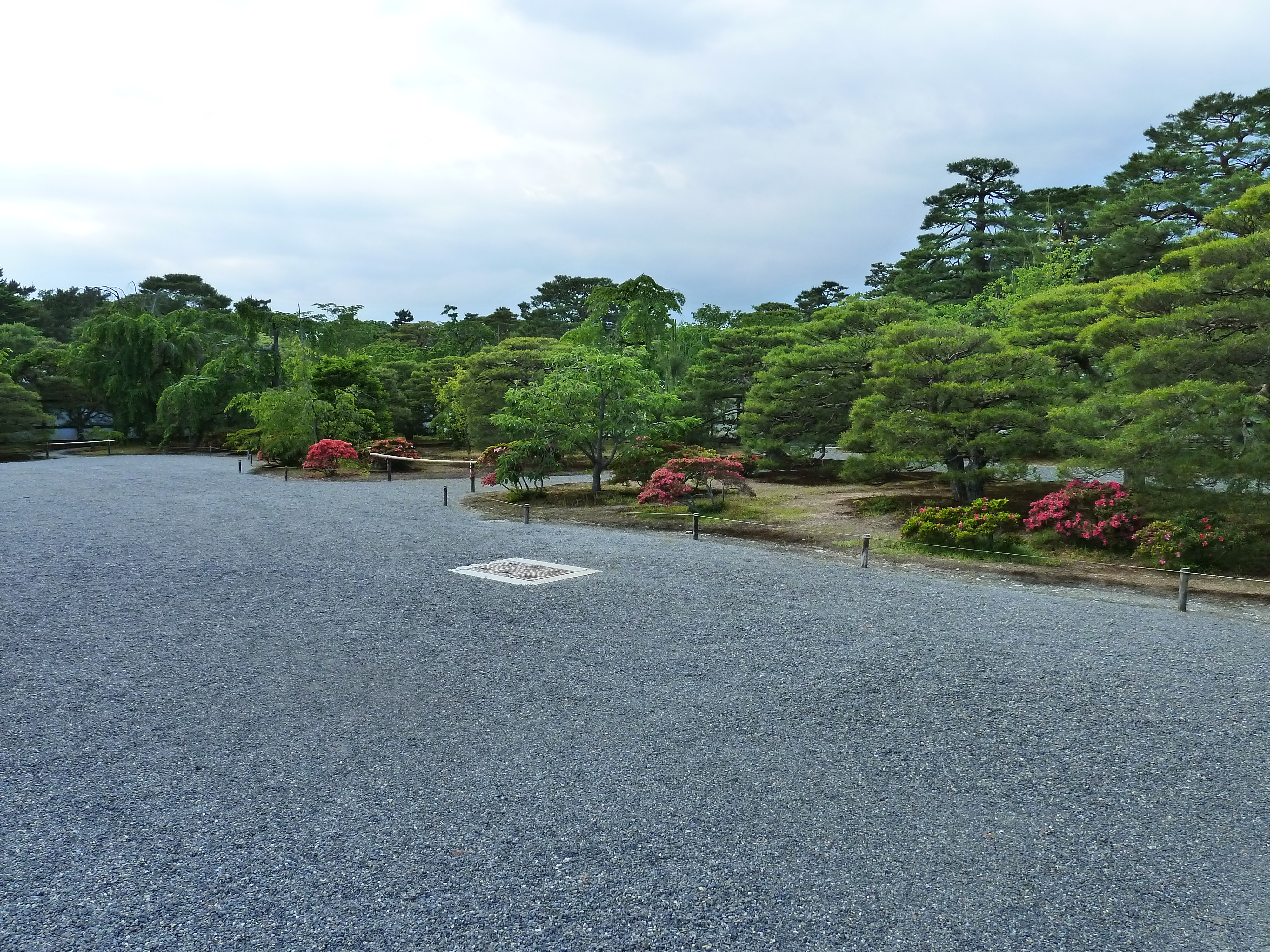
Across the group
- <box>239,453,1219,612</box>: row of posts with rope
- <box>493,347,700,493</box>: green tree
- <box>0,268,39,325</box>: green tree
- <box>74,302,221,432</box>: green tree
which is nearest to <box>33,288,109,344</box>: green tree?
<box>0,268,39,325</box>: green tree

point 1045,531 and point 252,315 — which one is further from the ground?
point 252,315

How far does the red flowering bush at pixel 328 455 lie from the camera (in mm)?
19562

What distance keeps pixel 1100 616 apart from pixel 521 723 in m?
5.19

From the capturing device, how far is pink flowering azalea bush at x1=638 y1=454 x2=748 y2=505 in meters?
12.9

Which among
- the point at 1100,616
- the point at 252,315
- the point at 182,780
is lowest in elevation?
the point at 182,780

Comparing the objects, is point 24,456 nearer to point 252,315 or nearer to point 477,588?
point 252,315

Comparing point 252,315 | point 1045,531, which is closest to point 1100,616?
point 1045,531

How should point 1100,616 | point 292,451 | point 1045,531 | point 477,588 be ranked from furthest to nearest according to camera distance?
point 292,451
point 1045,531
point 477,588
point 1100,616

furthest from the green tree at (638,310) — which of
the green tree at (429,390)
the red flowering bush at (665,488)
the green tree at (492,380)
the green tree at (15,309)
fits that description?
the green tree at (15,309)

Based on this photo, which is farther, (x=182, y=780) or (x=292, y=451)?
(x=292, y=451)

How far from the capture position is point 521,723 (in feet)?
13.9

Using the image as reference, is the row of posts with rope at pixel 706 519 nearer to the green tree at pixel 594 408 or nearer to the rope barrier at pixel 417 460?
the rope barrier at pixel 417 460

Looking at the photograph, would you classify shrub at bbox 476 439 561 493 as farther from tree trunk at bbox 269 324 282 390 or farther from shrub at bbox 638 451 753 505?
tree trunk at bbox 269 324 282 390

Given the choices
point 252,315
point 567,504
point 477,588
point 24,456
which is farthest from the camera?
point 252,315
